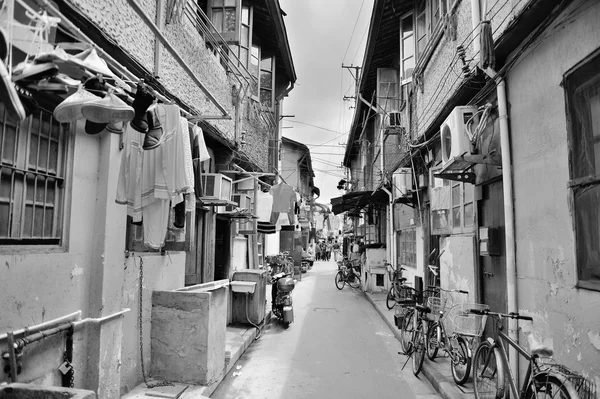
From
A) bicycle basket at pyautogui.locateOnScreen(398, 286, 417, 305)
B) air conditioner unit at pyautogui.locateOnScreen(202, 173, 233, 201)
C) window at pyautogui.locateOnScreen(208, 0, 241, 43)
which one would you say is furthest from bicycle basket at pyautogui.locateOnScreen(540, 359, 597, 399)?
window at pyautogui.locateOnScreen(208, 0, 241, 43)

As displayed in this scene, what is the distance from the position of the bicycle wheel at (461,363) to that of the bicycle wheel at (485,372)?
1.42 feet

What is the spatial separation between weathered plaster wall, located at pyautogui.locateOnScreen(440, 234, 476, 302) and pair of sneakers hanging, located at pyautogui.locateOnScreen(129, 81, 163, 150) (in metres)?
5.05

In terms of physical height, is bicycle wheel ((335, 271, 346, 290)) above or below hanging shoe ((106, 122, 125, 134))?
below

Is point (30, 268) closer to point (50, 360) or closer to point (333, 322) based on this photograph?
point (50, 360)

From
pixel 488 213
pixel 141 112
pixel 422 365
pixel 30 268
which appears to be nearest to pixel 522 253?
pixel 488 213

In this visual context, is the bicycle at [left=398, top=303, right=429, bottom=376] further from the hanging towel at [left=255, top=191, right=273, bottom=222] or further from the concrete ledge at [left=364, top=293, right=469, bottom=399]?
the hanging towel at [left=255, top=191, right=273, bottom=222]

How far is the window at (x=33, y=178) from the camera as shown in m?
3.20

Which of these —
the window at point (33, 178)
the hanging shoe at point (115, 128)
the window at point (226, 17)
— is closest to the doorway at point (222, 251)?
the window at point (226, 17)

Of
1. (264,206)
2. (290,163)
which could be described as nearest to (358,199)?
(264,206)

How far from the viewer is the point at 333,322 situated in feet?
34.9

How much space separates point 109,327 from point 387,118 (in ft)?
39.0

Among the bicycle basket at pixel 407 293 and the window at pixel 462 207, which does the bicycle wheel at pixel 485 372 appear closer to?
the window at pixel 462 207

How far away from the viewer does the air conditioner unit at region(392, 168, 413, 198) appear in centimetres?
1116

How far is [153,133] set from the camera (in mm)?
3928
